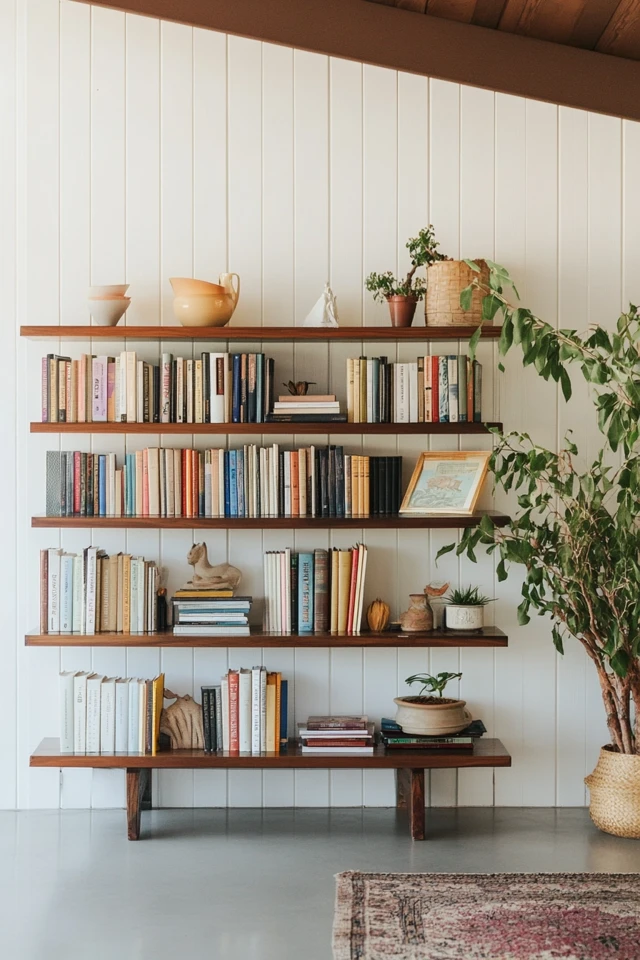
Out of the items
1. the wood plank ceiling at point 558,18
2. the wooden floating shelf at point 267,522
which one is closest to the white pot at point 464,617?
the wooden floating shelf at point 267,522

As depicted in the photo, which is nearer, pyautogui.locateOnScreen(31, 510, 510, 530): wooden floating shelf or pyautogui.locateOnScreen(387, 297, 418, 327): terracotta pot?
pyautogui.locateOnScreen(31, 510, 510, 530): wooden floating shelf

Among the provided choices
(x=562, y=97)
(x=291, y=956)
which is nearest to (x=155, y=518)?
(x=291, y=956)

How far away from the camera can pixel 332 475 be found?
4.02 metres

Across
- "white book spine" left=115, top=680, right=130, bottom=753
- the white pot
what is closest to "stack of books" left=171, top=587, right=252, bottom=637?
"white book spine" left=115, top=680, right=130, bottom=753

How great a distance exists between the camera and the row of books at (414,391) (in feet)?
13.0

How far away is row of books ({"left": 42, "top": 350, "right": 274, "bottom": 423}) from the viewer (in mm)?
3965

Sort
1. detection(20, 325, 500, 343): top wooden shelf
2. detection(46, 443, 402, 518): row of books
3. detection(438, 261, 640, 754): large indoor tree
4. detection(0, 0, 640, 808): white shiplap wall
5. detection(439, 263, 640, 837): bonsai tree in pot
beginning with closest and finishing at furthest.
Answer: detection(438, 261, 640, 754): large indoor tree, detection(439, 263, 640, 837): bonsai tree in pot, detection(20, 325, 500, 343): top wooden shelf, detection(46, 443, 402, 518): row of books, detection(0, 0, 640, 808): white shiplap wall

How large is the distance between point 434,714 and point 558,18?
8.49ft

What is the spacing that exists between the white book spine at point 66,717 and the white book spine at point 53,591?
212mm

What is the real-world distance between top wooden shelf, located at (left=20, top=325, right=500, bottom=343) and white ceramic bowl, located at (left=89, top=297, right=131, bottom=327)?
62mm

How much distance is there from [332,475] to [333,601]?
47cm

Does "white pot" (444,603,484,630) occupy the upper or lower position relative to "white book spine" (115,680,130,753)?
upper

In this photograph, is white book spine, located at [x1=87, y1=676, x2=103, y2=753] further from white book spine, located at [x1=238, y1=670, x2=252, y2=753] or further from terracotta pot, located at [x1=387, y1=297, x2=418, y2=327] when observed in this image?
terracotta pot, located at [x1=387, y1=297, x2=418, y2=327]

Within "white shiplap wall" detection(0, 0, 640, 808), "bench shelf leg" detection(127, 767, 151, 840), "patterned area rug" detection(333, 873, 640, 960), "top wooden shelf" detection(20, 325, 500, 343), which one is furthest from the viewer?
"white shiplap wall" detection(0, 0, 640, 808)
